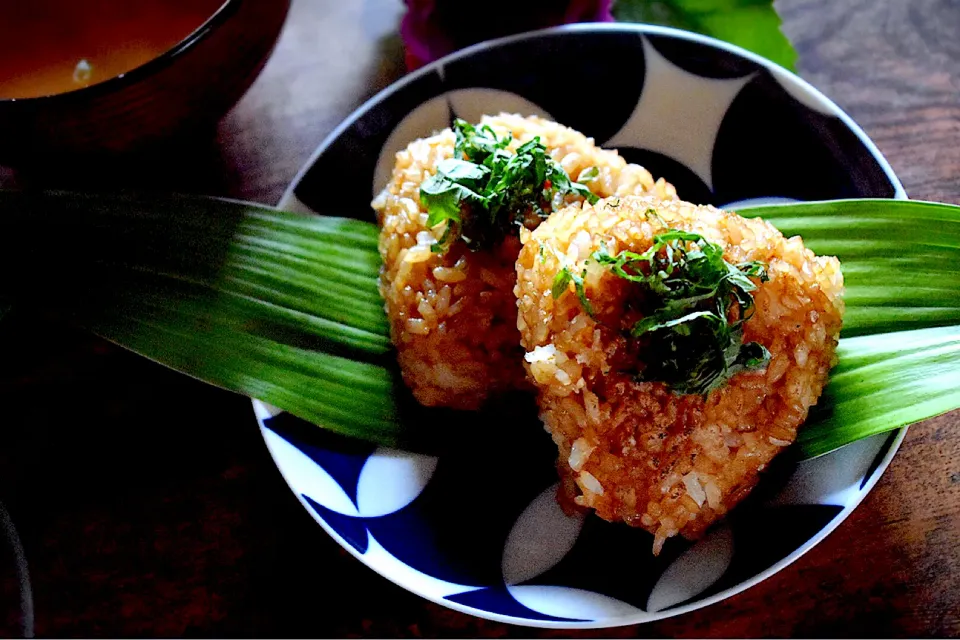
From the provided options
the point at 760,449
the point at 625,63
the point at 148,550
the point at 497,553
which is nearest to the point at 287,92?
the point at 625,63

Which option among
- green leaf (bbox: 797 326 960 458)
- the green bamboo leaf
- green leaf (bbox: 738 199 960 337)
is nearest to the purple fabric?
the green bamboo leaf

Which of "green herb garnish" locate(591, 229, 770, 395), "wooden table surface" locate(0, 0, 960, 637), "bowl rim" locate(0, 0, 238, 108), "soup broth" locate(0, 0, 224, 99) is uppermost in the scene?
"bowl rim" locate(0, 0, 238, 108)

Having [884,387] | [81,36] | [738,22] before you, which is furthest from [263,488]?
[738,22]

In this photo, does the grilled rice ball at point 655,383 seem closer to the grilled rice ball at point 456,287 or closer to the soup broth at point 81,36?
the grilled rice ball at point 456,287

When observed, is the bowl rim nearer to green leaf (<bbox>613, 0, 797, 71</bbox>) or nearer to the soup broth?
the soup broth

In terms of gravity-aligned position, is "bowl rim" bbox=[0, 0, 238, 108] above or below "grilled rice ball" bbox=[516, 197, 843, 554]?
above

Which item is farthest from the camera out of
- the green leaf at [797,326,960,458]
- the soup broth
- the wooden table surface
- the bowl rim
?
the soup broth

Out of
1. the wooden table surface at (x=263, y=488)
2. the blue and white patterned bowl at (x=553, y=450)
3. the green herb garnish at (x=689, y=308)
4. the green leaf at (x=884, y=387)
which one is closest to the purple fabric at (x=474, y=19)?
the wooden table surface at (x=263, y=488)
